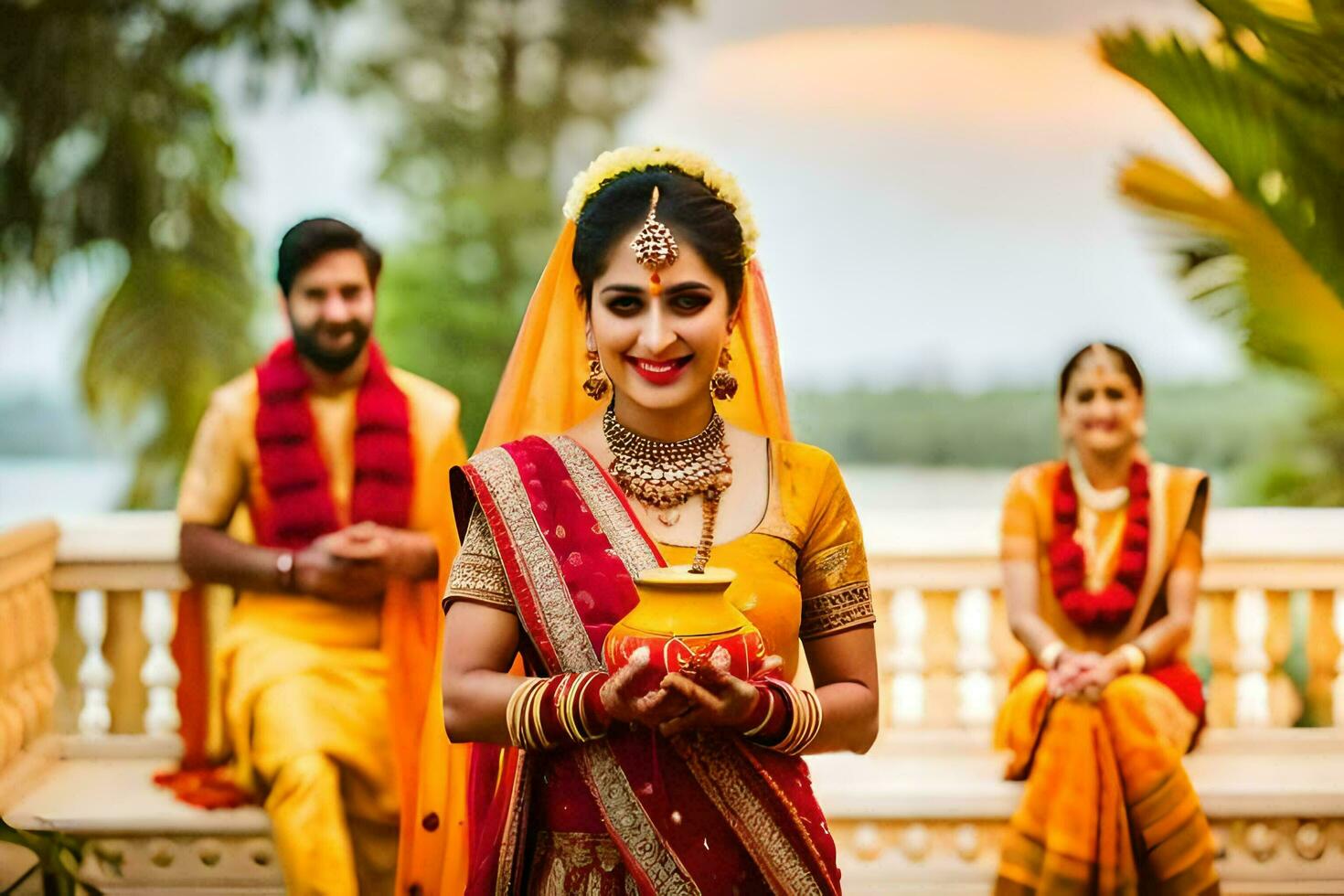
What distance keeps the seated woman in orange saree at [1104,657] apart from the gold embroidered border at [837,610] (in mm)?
1543

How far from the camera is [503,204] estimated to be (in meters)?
8.55

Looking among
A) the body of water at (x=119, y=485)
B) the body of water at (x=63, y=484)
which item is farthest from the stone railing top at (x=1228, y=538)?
the body of water at (x=63, y=484)

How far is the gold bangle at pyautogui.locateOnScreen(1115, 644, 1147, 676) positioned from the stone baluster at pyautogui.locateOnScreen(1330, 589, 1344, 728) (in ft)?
2.95

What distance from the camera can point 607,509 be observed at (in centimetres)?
204

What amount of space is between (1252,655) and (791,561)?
2527 millimetres

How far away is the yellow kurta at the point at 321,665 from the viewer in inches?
131

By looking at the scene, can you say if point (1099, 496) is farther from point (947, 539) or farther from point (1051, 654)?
point (947, 539)

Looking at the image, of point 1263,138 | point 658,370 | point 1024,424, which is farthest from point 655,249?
point 1024,424

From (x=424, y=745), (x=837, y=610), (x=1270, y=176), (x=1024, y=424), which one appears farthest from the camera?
(x=1024, y=424)

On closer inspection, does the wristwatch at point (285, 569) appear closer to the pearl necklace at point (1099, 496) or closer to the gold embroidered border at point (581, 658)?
the gold embroidered border at point (581, 658)

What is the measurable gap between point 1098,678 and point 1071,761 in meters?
0.19

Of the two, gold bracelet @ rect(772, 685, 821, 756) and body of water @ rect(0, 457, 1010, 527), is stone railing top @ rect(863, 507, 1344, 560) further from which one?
body of water @ rect(0, 457, 1010, 527)

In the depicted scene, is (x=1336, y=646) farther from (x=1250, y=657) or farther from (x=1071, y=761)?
(x=1071, y=761)

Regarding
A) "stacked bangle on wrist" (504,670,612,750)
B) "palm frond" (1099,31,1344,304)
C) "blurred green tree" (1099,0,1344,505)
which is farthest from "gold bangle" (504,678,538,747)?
"palm frond" (1099,31,1344,304)
